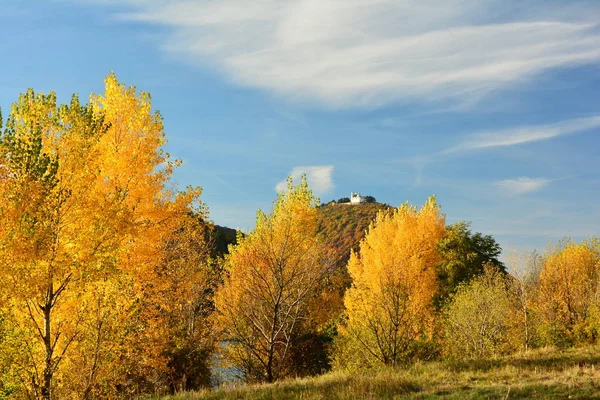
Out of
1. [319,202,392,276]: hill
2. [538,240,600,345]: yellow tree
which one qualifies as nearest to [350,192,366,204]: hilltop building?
[319,202,392,276]: hill

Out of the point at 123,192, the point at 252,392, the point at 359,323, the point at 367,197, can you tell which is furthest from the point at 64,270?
the point at 367,197

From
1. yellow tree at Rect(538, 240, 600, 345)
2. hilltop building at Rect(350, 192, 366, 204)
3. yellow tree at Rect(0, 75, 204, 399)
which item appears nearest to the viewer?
yellow tree at Rect(0, 75, 204, 399)

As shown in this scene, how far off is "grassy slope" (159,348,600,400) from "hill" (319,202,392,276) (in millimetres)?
63125

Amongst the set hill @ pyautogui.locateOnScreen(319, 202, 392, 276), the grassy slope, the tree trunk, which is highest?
hill @ pyautogui.locateOnScreen(319, 202, 392, 276)

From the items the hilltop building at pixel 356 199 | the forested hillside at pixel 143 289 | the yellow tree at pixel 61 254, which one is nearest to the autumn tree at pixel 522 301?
the forested hillside at pixel 143 289

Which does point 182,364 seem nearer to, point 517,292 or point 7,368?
point 7,368

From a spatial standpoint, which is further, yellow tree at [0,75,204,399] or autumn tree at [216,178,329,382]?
autumn tree at [216,178,329,382]

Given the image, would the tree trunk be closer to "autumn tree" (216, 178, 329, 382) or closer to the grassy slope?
the grassy slope

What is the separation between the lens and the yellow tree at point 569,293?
3142 centimetres

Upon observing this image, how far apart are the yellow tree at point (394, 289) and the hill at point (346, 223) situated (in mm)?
45235

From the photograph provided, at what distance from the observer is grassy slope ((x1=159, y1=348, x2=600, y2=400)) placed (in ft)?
41.6

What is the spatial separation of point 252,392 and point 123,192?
7.52 metres

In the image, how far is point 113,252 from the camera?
13.3m

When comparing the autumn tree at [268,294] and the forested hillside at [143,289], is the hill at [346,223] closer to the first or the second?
the forested hillside at [143,289]
